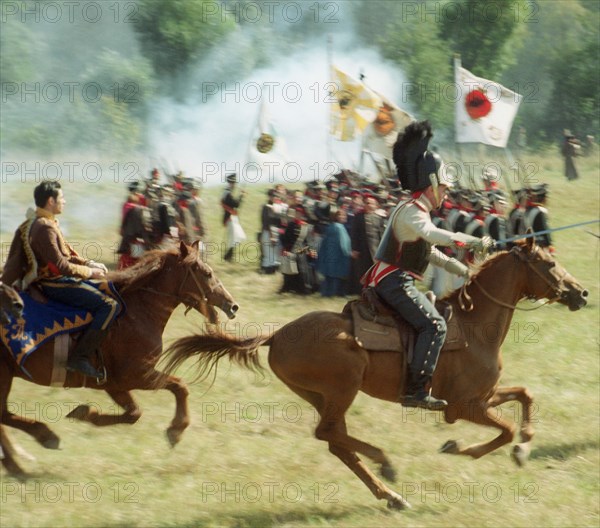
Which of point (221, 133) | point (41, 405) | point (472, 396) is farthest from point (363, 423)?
point (221, 133)

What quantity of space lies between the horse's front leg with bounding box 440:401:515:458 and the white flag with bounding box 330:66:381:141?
12.6 meters

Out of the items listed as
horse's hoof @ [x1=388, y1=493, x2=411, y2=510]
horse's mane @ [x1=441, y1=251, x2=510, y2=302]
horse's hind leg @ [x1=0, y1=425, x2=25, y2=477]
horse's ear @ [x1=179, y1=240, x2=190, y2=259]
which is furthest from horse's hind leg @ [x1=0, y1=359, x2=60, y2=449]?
horse's mane @ [x1=441, y1=251, x2=510, y2=302]

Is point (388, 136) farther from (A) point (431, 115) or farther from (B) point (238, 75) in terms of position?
(B) point (238, 75)

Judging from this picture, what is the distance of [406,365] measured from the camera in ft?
27.1

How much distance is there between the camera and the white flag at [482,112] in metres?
20.2

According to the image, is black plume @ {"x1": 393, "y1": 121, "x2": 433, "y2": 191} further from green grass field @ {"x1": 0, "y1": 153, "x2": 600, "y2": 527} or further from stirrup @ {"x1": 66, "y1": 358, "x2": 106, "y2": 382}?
stirrup @ {"x1": 66, "y1": 358, "x2": 106, "y2": 382}

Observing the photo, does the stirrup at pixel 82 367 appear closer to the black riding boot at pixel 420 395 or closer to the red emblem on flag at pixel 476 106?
the black riding boot at pixel 420 395

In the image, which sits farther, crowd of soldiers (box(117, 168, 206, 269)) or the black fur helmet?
crowd of soldiers (box(117, 168, 206, 269))

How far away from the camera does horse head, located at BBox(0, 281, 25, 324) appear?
24.6 feet

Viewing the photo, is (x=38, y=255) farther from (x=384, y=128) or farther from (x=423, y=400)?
(x=384, y=128)

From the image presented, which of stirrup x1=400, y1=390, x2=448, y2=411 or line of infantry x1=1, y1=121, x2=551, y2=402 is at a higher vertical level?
line of infantry x1=1, y1=121, x2=551, y2=402

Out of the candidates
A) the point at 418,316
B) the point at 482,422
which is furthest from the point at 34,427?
the point at 482,422

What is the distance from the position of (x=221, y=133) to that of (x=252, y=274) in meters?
23.9

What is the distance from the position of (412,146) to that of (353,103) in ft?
41.0
